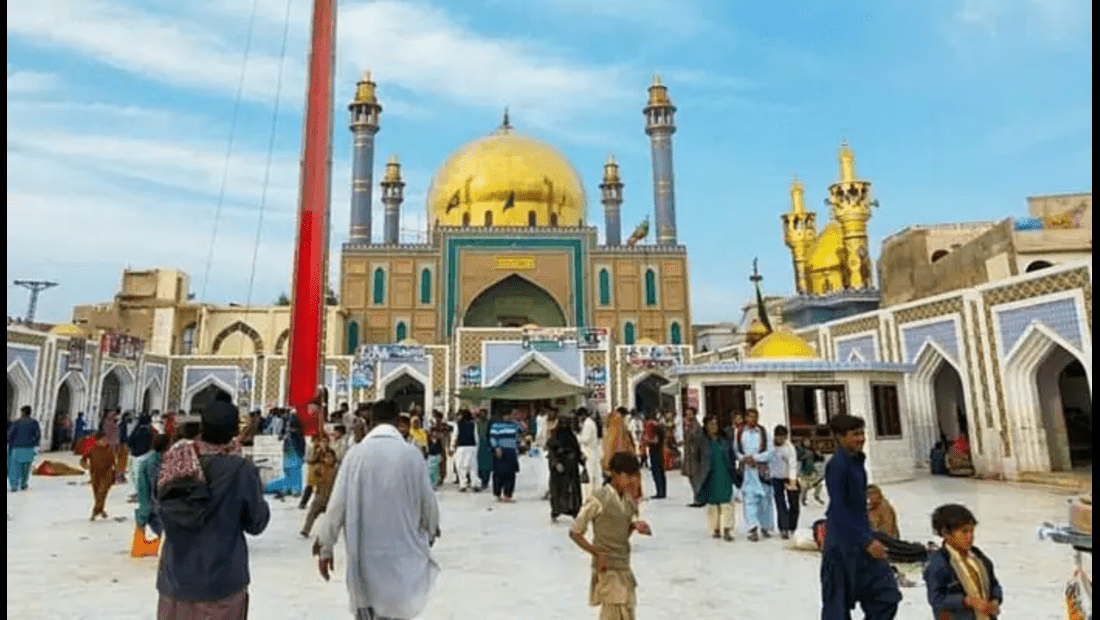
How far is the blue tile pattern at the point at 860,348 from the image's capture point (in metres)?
15.0

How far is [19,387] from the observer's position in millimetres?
17734

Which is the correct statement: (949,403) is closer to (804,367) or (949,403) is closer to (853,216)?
(804,367)

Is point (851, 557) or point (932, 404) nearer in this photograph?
point (851, 557)

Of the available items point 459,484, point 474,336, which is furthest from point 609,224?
point 459,484

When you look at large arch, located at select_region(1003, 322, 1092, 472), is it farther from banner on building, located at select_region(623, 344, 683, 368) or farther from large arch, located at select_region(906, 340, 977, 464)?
banner on building, located at select_region(623, 344, 683, 368)

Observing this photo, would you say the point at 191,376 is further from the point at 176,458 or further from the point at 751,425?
the point at 176,458

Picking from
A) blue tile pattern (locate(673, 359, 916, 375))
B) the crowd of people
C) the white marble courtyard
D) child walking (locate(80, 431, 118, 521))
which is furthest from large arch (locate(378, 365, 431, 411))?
the crowd of people

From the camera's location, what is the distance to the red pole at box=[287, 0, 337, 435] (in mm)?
10406

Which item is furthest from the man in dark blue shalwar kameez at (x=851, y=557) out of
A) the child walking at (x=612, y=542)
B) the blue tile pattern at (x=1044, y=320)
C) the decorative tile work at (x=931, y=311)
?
the decorative tile work at (x=931, y=311)

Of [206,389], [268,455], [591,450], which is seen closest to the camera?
[591,450]

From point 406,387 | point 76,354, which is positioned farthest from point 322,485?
point 406,387

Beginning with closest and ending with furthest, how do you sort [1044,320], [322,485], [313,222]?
[322,485] → [313,222] → [1044,320]

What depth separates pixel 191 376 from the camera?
25.7 m

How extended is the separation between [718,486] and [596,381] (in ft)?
60.3
